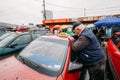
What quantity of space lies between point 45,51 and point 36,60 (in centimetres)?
37

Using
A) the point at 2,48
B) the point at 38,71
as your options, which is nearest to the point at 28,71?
the point at 38,71

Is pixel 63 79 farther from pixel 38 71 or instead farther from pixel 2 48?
pixel 2 48

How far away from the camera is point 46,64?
2.88m

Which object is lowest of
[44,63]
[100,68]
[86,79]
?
[86,79]

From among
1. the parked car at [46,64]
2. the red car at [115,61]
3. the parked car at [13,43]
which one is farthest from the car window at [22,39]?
the red car at [115,61]

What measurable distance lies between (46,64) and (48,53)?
43 centimetres

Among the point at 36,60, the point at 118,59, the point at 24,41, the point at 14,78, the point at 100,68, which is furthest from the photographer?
the point at 24,41

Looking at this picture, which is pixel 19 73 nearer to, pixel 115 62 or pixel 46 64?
pixel 46 64

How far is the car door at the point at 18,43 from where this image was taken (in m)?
6.15

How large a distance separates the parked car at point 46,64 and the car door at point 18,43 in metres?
→ 2.62

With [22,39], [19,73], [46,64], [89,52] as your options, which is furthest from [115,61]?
[22,39]

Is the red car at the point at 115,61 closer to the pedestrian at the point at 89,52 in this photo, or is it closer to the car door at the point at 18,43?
the pedestrian at the point at 89,52

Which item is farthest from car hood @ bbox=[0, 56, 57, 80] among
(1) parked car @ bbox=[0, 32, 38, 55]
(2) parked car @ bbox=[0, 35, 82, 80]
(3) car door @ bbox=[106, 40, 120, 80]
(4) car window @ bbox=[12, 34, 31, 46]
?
(4) car window @ bbox=[12, 34, 31, 46]

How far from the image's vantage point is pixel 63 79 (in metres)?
2.52
